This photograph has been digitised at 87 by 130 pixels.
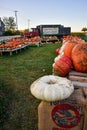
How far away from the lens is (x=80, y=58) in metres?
3.27

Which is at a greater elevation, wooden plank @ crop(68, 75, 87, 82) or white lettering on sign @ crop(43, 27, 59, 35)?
white lettering on sign @ crop(43, 27, 59, 35)

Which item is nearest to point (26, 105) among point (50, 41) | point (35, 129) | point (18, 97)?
point (18, 97)

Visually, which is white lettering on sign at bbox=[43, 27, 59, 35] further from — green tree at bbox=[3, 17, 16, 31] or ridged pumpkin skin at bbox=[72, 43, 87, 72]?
green tree at bbox=[3, 17, 16, 31]

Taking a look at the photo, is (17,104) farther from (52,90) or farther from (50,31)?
(50,31)

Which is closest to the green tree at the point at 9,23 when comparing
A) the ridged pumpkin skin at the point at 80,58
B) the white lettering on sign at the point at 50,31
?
the white lettering on sign at the point at 50,31

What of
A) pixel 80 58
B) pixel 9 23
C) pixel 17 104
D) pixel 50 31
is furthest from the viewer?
pixel 9 23

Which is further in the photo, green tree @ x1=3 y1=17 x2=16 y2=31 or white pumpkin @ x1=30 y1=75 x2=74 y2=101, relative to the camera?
green tree @ x1=3 y1=17 x2=16 y2=31

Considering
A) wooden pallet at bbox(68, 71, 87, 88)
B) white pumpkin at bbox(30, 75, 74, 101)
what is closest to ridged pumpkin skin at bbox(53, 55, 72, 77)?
wooden pallet at bbox(68, 71, 87, 88)

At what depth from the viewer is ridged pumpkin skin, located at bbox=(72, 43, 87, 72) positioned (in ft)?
10.7

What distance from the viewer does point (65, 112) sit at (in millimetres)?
2113

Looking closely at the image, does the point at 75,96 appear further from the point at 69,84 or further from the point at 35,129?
the point at 35,129

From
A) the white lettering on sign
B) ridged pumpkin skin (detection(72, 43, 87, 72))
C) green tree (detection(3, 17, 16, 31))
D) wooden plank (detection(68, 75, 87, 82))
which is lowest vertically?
wooden plank (detection(68, 75, 87, 82))

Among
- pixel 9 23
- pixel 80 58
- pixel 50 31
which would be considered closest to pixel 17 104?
pixel 80 58

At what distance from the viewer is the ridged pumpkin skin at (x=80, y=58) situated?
325 cm
